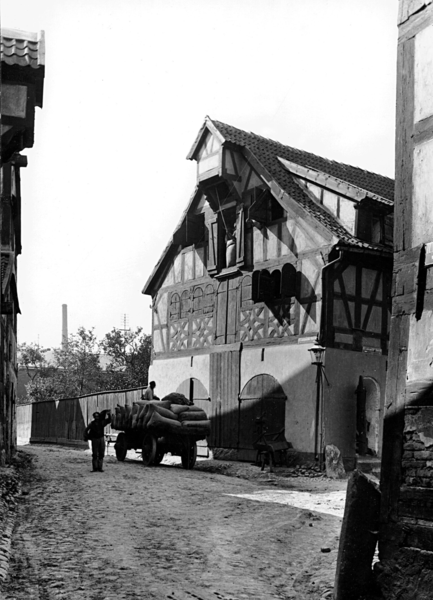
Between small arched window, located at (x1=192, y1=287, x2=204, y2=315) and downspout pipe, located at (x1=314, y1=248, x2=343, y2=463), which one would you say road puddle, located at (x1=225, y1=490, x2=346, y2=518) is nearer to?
downspout pipe, located at (x1=314, y1=248, x2=343, y2=463)

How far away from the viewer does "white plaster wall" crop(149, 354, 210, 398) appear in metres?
23.9

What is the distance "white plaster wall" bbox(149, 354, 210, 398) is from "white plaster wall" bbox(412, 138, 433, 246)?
→ 16755 mm

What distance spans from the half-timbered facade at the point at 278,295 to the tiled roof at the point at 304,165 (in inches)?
2.8

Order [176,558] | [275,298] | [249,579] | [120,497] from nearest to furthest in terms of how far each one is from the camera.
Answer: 1. [249,579]
2. [176,558]
3. [120,497]
4. [275,298]

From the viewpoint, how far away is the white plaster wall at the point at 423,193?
711cm

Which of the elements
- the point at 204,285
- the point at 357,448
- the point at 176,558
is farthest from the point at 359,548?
the point at 204,285

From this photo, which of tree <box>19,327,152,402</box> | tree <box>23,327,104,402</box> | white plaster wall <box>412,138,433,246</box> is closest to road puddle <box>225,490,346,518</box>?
white plaster wall <box>412,138,433,246</box>

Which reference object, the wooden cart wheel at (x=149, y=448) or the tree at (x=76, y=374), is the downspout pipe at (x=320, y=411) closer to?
the wooden cart wheel at (x=149, y=448)

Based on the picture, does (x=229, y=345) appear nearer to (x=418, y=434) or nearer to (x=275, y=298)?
(x=275, y=298)

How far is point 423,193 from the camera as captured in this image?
7207 mm

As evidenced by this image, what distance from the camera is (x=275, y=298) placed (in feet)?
69.1

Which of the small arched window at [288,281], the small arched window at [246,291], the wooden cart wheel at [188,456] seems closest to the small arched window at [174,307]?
the small arched window at [246,291]

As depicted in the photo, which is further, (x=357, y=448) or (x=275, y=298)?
(x=275, y=298)

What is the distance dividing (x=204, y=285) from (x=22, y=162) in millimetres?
7921
